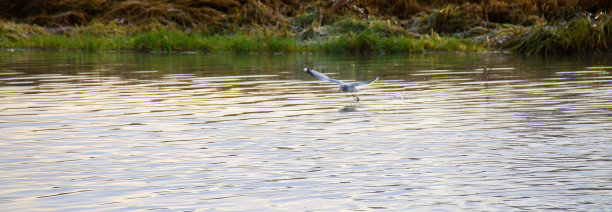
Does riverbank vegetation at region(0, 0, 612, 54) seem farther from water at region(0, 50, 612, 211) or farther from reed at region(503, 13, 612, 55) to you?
water at region(0, 50, 612, 211)

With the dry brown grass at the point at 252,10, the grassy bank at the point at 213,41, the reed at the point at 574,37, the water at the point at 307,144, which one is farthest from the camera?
the dry brown grass at the point at 252,10

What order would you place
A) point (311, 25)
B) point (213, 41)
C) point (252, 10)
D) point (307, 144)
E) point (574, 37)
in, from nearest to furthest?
point (307, 144) → point (574, 37) → point (213, 41) → point (311, 25) → point (252, 10)

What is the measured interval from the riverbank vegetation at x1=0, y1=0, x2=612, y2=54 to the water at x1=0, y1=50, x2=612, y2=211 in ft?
27.1

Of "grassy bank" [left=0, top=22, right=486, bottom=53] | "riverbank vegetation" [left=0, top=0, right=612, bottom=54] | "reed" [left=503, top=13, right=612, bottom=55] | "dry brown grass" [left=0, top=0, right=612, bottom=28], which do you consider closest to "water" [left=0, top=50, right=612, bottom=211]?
"reed" [left=503, top=13, right=612, bottom=55]

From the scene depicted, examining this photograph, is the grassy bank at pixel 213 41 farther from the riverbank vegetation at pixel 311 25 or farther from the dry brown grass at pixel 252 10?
the dry brown grass at pixel 252 10

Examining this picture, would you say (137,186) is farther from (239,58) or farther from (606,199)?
(239,58)

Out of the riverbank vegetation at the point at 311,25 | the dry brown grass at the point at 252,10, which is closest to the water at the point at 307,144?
the riverbank vegetation at the point at 311,25

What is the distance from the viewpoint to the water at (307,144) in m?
5.31

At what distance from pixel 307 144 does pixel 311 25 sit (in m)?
18.5

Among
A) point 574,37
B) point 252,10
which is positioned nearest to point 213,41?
point 252,10

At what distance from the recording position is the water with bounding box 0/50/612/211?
5309 mm

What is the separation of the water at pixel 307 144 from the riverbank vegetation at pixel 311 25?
8271 millimetres

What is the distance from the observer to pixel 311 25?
25547mm

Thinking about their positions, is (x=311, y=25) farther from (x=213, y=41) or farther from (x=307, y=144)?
(x=307, y=144)
